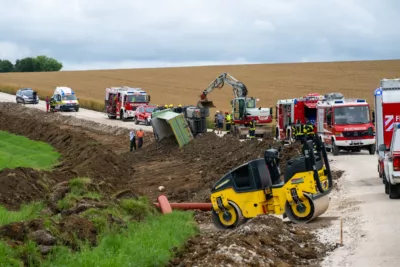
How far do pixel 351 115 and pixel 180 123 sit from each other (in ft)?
40.7

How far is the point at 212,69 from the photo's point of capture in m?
127

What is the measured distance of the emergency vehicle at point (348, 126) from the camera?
36.1 meters

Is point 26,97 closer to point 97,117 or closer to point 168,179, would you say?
point 97,117

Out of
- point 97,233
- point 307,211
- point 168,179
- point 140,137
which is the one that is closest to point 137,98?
point 140,137

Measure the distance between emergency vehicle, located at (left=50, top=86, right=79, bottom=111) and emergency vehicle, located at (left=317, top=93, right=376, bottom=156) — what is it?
43.3 meters

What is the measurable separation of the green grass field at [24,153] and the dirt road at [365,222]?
11.9m

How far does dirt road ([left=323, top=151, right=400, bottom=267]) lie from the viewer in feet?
48.0

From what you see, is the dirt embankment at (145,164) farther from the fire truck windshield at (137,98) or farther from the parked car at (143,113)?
the fire truck windshield at (137,98)

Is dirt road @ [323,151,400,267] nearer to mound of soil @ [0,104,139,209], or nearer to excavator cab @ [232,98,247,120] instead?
mound of soil @ [0,104,139,209]

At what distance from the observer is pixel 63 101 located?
3044 inches

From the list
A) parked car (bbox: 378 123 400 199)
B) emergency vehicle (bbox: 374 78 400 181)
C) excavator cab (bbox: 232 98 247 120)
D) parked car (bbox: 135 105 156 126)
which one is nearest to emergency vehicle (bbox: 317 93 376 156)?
emergency vehicle (bbox: 374 78 400 181)

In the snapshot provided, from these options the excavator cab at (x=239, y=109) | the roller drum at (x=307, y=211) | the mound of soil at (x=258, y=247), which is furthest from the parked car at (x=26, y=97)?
the mound of soil at (x=258, y=247)

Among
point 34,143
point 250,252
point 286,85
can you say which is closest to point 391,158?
point 250,252

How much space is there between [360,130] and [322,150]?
1795 centimetres
